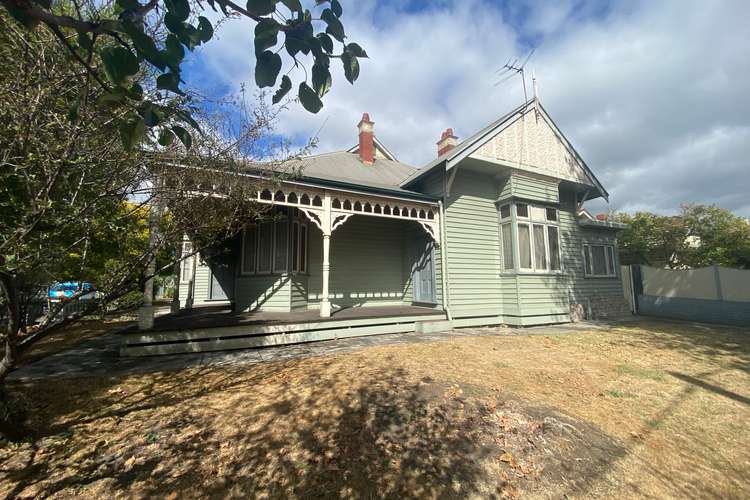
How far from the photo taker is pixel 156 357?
6.45 meters

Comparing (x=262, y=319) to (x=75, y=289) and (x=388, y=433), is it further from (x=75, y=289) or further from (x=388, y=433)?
(x=388, y=433)

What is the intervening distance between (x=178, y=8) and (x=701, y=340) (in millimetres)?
12397

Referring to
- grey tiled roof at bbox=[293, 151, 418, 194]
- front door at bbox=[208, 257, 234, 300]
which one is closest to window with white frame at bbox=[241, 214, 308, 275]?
grey tiled roof at bbox=[293, 151, 418, 194]

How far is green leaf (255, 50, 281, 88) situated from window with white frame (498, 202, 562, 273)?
10377 millimetres

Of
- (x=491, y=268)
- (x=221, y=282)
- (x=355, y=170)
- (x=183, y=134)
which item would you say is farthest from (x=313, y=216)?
(x=221, y=282)

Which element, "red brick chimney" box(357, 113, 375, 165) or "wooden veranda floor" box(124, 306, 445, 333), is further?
"red brick chimney" box(357, 113, 375, 165)

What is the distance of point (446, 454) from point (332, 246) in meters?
8.29

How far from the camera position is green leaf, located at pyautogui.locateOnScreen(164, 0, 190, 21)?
46.7 inches

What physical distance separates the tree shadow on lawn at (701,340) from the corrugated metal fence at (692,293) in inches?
81.8

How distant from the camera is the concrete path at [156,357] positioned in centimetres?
547

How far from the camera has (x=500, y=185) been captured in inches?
444

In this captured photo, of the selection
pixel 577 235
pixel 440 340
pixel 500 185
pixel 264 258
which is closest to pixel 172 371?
pixel 264 258

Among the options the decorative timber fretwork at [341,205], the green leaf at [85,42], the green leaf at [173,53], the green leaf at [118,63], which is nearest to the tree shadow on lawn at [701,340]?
the decorative timber fretwork at [341,205]

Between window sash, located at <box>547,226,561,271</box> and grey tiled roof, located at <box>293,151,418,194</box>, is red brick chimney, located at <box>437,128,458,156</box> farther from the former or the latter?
window sash, located at <box>547,226,561,271</box>
